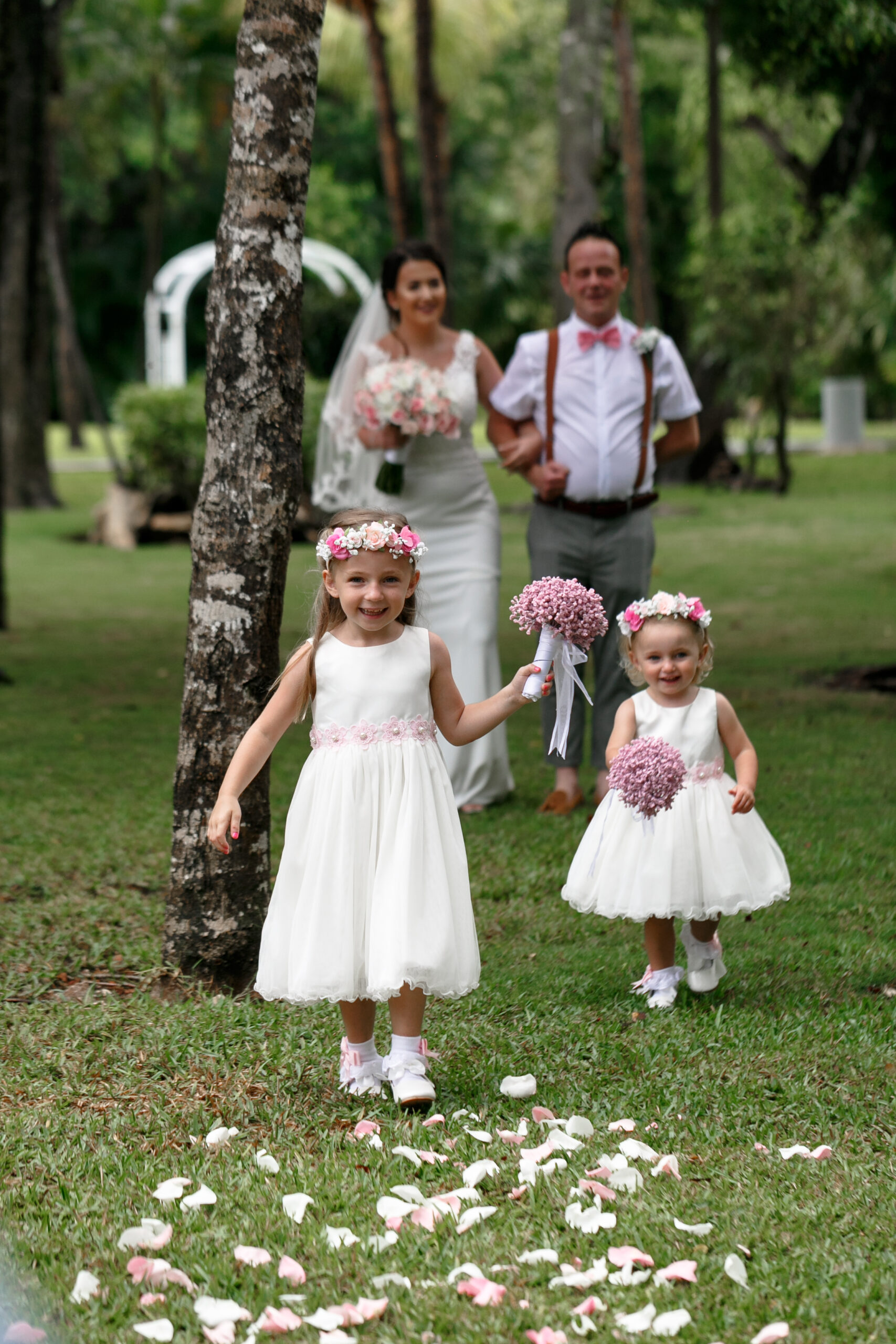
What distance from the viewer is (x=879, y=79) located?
1064cm

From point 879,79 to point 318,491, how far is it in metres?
5.63

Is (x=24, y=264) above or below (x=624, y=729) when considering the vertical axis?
above

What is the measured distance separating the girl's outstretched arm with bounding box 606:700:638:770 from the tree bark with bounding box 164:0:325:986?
1018mm

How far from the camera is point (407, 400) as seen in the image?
6.66m

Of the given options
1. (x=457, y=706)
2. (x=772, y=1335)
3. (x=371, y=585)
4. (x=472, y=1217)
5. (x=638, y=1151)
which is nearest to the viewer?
(x=772, y=1335)

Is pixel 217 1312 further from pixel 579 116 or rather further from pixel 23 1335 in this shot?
pixel 579 116

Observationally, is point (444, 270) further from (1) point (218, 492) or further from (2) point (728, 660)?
(2) point (728, 660)

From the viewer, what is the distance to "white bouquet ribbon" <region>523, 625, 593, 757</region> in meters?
3.72

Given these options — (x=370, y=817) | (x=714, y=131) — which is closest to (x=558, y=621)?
(x=370, y=817)

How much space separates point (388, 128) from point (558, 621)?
1994cm

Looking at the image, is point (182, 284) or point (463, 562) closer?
point (463, 562)

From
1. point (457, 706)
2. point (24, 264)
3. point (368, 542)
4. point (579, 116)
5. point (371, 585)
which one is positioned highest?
point (579, 116)

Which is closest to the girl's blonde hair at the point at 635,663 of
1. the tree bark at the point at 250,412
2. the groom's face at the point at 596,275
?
the tree bark at the point at 250,412

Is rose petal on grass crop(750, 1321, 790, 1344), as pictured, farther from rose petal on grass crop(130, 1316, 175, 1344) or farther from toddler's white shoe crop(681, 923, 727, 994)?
toddler's white shoe crop(681, 923, 727, 994)
